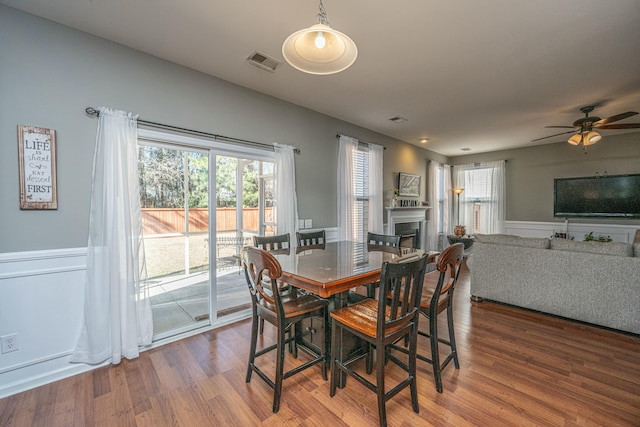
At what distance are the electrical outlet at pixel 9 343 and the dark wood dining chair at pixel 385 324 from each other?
7.49ft

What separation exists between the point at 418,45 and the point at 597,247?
2801 mm

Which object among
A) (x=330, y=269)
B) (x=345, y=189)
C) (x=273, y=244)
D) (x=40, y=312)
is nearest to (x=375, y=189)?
(x=345, y=189)

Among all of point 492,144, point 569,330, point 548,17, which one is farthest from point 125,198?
point 492,144

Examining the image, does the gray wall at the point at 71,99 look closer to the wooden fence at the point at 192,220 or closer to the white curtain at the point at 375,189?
the wooden fence at the point at 192,220

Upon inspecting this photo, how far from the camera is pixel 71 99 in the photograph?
6.95 feet

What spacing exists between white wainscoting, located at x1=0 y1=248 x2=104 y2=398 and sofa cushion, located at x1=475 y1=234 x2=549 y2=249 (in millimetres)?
4339

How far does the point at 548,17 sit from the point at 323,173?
2764mm

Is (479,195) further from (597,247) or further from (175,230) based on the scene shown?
(175,230)

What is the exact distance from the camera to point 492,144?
5988 millimetres

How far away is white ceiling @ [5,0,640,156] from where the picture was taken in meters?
1.89

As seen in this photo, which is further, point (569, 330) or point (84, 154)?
point (569, 330)

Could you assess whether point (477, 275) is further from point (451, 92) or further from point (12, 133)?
point (12, 133)

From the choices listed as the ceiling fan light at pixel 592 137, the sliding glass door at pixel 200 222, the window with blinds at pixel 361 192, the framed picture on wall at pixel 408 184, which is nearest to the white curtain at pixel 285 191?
the sliding glass door at pixel 200 222

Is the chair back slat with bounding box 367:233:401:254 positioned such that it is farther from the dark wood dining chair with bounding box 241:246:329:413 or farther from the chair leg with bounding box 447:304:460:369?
the dark wood dining chair with bounding box 241:246:329:413
